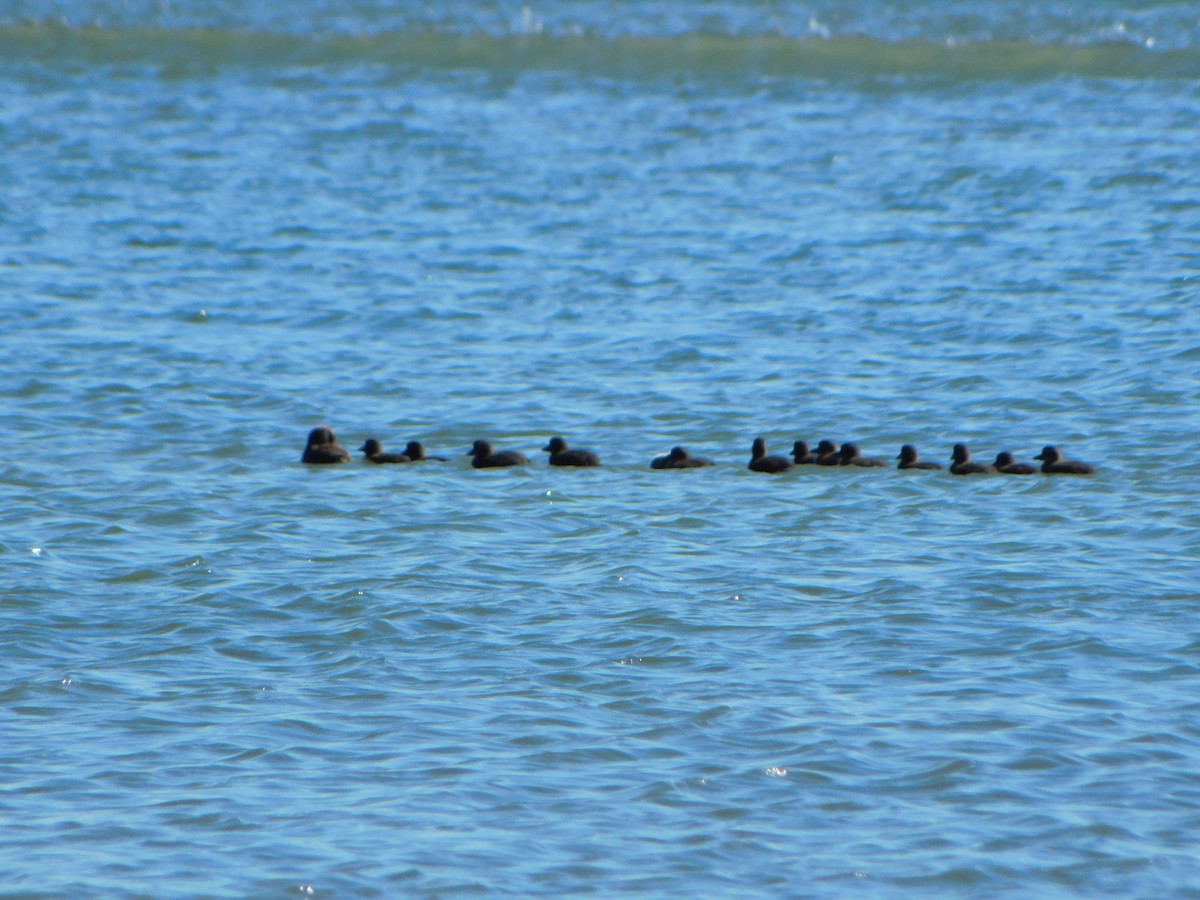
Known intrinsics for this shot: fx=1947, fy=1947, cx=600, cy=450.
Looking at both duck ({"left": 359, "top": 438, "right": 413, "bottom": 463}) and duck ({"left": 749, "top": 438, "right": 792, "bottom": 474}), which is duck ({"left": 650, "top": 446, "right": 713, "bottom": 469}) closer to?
duck ({"left": 749, "top": 438, "right": 792, "bottom": 474})

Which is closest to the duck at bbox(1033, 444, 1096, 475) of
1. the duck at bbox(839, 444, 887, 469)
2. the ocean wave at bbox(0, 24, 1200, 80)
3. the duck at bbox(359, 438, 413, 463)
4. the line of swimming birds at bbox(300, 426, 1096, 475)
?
the line of swimming birds at bbox(300, 426, 1096, 475)

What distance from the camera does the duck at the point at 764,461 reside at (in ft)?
43.4

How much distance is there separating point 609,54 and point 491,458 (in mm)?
24033

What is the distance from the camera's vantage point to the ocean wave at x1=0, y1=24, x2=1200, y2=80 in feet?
111

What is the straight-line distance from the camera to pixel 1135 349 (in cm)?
1677

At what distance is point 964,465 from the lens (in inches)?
514

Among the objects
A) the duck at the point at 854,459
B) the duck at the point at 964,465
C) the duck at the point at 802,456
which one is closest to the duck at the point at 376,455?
the duck at the point at 802,456

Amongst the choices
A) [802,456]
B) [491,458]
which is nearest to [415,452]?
[491,458]

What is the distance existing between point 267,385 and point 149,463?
263 cm

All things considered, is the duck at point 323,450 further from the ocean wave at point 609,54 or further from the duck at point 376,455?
the ocean wave at point 609,54

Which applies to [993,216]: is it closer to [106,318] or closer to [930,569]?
[106,318]

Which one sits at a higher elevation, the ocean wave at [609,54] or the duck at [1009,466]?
the ocean wave at [609,54]

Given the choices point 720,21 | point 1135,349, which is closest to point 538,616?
point 1135,349

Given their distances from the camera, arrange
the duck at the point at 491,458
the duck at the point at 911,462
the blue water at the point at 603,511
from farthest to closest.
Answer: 1. the duck at the point at 491,458
2. the duck at the point at 911,462
3. the blue water at the point at 603,511
